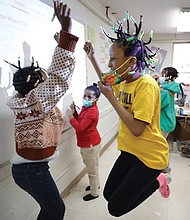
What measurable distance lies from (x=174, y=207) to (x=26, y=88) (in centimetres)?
190

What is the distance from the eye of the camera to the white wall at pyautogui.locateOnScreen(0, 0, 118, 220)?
1.41 meters

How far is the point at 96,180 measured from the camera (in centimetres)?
217

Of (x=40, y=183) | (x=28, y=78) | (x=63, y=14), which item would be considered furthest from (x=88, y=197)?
(x=63, y=14)

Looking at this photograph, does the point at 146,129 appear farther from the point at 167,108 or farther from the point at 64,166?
the point at 167,108

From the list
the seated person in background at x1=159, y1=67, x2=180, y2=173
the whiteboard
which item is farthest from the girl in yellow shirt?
the seated person in background at x1=159, y1=67, x2=180, y2=173

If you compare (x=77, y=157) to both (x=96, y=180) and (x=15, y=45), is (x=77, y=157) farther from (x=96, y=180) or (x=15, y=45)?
(x=15, y=45)

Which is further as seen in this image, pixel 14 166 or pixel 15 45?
pixel 15 45

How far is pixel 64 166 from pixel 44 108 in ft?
4.37

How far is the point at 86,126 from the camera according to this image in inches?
79.9

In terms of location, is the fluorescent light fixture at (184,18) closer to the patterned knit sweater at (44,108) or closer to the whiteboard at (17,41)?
the whiteboard at (17,41)

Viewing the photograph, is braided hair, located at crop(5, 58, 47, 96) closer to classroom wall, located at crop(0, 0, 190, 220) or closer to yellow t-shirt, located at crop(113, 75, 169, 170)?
classroom wall, located at crop(0, 0, 190, 220)

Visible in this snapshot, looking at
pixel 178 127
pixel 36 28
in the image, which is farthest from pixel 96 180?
pixel 178 127

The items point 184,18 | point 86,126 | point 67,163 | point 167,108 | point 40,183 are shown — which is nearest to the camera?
point 40,183

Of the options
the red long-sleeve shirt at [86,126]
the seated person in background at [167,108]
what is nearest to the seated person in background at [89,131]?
the red long-sleeve shirt at [86,126]
